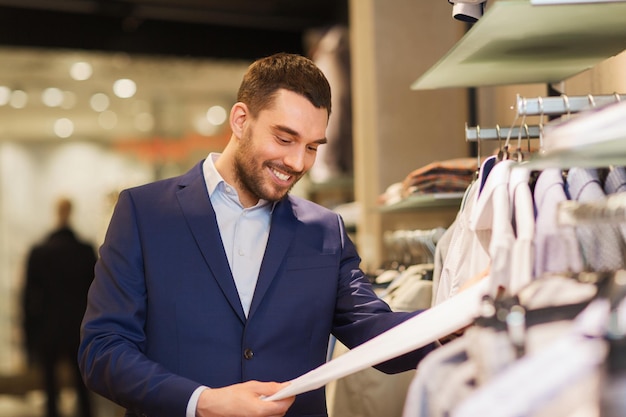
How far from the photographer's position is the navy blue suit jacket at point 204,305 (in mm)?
2170

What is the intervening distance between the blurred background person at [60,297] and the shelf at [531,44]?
539cm

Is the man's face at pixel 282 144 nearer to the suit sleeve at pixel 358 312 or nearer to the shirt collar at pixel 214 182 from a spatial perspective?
the shirt collar at pixel 214 182

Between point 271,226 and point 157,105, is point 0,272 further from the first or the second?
point 271,226

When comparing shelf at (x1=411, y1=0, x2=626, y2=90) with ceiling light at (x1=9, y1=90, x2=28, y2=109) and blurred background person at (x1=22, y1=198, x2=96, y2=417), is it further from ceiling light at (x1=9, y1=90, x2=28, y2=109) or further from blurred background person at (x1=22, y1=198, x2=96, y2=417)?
ceiling light at (x1=9, y1=90, x2=28, y2=109)

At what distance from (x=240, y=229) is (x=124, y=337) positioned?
1.42 ft

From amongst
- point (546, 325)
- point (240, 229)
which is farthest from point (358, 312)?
point (546, 325)

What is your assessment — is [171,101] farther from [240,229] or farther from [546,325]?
[546,325]

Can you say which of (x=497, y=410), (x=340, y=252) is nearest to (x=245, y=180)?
(x=340, y=252)

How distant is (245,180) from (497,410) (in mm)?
1322

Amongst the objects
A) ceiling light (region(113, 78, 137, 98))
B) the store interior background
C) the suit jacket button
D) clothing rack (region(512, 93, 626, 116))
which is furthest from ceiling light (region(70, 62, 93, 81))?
clothing rack (region(512, 93, 626, 116))

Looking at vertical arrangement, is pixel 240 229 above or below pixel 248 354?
above

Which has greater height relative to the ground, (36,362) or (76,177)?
(76,177)

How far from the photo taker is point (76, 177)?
878 cm

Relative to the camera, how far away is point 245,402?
1.81 meters
